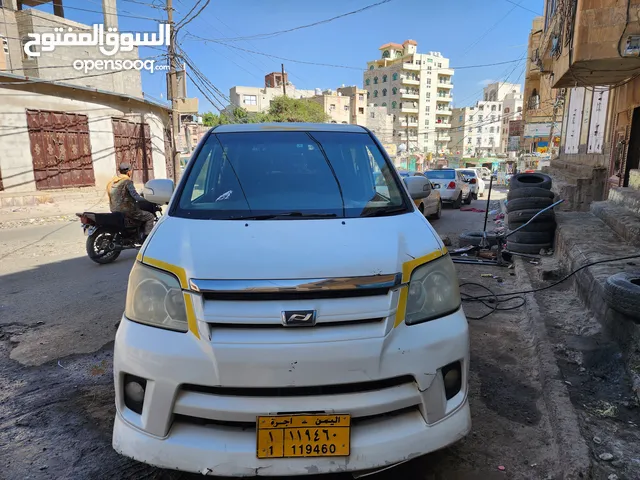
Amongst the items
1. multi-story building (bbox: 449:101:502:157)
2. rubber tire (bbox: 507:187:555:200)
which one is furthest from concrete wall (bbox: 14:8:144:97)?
multi-story building (bbox: 449:101:502:157)

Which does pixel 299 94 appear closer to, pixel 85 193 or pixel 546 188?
pixel 85 193

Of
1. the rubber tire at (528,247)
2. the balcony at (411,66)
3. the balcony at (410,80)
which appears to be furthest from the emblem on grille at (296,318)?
the balcony at (411,66)

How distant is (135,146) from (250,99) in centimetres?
5372

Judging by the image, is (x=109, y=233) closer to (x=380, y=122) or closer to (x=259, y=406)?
(x=259, y=406)

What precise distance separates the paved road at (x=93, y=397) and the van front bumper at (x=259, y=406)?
0.61 metres

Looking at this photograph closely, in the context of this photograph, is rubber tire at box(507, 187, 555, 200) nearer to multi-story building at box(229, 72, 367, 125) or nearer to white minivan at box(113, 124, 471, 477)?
white minivan at box(113, 124, 471, 477)

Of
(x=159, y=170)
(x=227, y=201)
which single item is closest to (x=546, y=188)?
(x=227, y=201)

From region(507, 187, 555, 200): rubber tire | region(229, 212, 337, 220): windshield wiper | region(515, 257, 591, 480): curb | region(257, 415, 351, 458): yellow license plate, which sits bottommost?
region(515, 257, 591, 480): curb

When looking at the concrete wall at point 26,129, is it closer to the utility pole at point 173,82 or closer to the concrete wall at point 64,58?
the utility pole at point 173,82

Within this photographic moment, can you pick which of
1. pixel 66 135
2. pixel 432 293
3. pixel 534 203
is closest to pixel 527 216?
pixel 534 203

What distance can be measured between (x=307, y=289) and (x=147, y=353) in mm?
735

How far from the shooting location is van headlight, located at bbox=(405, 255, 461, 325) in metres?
1.99

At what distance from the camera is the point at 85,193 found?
1634 cm
